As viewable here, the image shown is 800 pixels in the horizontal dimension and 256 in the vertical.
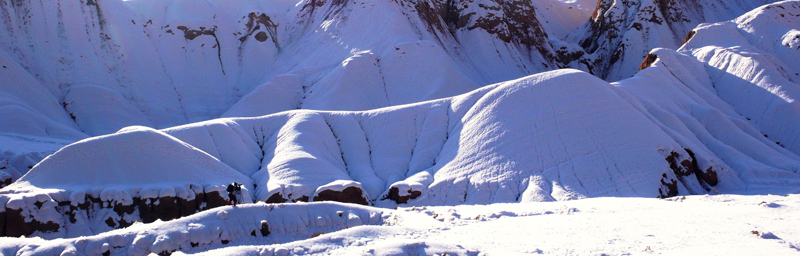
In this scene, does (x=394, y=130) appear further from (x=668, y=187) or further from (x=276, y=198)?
(x=668, y=187)

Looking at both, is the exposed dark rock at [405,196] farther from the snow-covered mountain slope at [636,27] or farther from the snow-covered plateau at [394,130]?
the snow-covered mountain slope at [636,27]

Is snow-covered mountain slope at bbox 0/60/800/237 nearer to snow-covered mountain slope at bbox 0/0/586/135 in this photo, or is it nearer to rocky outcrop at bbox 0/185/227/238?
rocky outcrop at bbox 0/185/227/238

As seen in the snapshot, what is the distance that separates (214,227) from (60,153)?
58.6 feet

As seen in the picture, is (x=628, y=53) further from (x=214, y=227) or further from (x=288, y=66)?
(x=214, y=227)

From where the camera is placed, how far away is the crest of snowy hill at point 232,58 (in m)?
52.1

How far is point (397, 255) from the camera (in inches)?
399

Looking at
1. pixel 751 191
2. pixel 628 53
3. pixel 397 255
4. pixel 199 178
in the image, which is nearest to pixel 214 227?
pixel 397 255

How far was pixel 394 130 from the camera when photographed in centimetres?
3575

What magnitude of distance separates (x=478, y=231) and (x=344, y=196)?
49.3 feet

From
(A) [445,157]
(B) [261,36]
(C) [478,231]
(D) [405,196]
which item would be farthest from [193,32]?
(C) [478,231]

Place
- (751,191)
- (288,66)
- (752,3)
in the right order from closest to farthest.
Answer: (751,191)
(288,66)
(752,3)

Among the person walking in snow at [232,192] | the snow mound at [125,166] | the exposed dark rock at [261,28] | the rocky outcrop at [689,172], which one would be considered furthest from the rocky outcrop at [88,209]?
the exposed dark rock at [261,28]

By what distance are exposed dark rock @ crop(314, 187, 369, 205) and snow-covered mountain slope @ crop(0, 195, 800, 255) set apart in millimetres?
10675

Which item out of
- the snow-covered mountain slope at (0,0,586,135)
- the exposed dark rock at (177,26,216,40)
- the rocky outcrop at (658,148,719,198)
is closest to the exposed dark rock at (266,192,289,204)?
Result: the rocky outcrop at (658,148,719,198)
